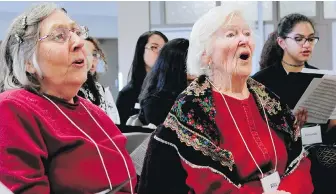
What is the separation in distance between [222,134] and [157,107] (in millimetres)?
1037

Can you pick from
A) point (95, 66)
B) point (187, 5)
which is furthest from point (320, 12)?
point (95, 66)

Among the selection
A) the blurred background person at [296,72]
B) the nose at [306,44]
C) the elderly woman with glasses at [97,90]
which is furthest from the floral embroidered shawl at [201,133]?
the nose at [306,44]

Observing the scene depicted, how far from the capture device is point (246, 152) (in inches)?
68.8

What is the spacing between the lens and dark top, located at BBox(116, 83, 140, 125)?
144 inches

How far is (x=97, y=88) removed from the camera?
2973 millimetres

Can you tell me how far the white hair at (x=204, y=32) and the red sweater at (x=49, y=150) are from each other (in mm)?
502

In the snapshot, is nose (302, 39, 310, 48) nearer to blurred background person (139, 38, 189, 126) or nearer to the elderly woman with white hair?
blurred background person (139, 38, 189, 126)

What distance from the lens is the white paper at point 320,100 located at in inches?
91.7

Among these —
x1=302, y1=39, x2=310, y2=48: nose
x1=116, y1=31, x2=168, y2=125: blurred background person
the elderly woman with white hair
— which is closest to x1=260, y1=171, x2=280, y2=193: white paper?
the elderly woman with white hair

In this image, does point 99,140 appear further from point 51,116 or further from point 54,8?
point 54,8

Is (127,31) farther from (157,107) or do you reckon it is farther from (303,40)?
(157,107)

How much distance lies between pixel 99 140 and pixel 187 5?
229 inches

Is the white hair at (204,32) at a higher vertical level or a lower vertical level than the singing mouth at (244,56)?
higher

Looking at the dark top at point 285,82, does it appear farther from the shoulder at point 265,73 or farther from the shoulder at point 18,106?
the shoulder at point 18,106
